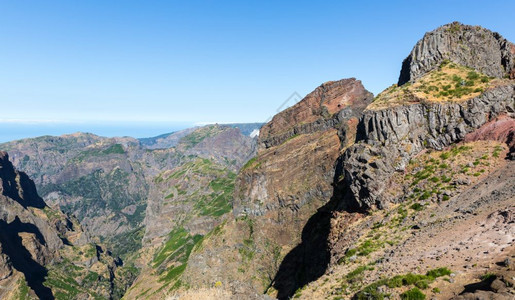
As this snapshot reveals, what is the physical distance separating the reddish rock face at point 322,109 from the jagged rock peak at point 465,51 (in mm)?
65454

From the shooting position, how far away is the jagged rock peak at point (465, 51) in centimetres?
6984

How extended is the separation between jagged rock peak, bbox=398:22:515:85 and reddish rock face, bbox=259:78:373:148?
65.5 metres

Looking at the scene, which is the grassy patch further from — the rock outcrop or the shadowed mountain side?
the shadowed mountain side

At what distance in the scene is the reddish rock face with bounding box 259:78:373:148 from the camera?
143137 millimetres

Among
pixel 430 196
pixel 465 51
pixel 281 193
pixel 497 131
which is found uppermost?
pixel 465 51

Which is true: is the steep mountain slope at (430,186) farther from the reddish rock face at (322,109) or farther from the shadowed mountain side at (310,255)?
the reddish rock face at (322,109)

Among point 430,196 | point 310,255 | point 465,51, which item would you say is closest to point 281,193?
point 310,255

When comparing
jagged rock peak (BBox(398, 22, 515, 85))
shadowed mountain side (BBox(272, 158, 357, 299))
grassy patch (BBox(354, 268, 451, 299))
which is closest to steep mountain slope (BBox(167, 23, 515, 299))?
grassy patch (BBox(354, 268, 451, 299))

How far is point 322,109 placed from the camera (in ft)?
506

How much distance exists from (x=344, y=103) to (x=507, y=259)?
132 metres

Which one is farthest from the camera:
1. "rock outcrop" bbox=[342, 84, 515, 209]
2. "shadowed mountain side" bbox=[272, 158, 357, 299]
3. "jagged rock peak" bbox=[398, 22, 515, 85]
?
"jagged rock peak" bbox=[398, 22, 515, 85]

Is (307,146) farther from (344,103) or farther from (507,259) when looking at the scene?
(507,259)

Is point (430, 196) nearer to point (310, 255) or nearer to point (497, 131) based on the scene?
point (497, 131)

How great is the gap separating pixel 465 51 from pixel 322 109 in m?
84.9
